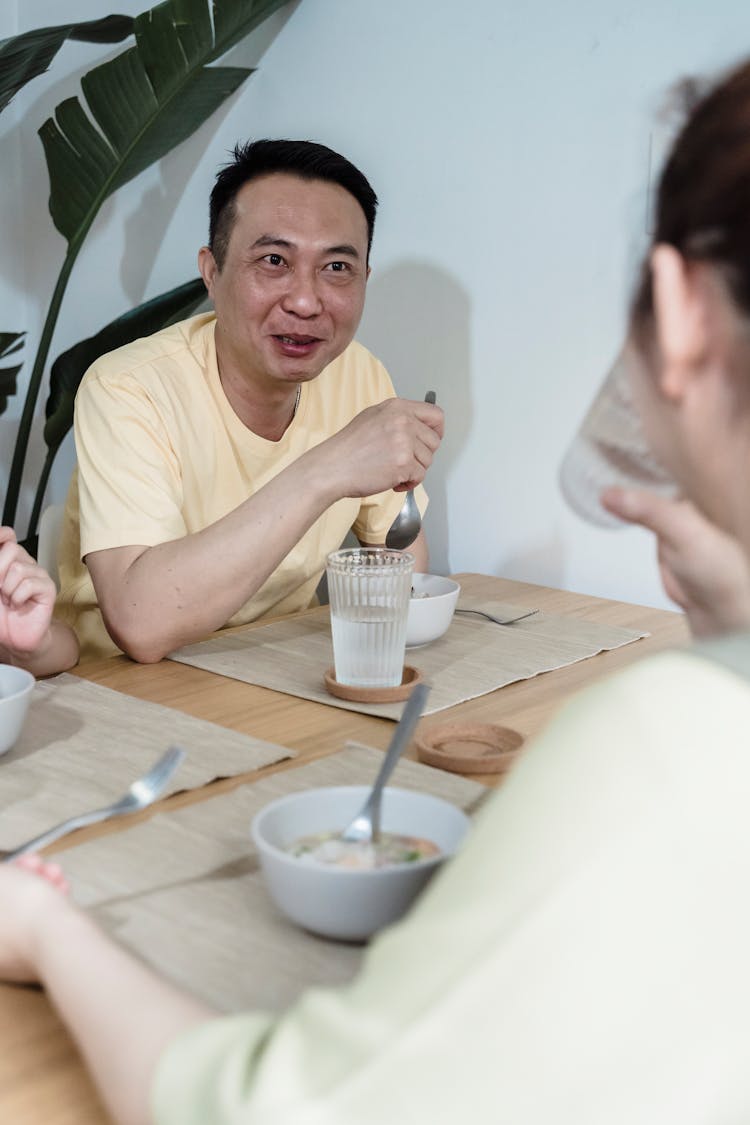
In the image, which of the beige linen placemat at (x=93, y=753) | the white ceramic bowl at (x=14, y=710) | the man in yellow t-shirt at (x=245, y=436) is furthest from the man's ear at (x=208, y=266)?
the white ceramic bowl at (x=14, y=710)

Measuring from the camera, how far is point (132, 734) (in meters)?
1.14

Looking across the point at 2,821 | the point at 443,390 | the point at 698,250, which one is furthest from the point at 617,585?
the point at 698,250

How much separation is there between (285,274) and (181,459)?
1.09 ft

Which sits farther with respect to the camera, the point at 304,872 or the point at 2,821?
the point at 2,821

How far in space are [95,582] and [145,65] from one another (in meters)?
1.25

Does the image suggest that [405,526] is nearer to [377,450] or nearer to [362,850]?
[377,450]

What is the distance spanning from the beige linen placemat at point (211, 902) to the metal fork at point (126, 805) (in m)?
0.03

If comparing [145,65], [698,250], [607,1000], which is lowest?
[607,1000]

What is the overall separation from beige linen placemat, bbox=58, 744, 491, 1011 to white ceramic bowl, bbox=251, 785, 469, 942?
0.03 m

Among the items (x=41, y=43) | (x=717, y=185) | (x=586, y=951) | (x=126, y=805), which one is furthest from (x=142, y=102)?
(x=586, y=951)

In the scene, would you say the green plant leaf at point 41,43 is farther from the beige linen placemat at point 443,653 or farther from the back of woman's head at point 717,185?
the back of woman's head at point 717,185

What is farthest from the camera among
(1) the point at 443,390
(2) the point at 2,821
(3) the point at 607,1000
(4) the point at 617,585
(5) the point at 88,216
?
(5) the point at 88,216

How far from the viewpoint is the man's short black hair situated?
1773 mm

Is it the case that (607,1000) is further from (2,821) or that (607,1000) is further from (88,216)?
(88,216)
